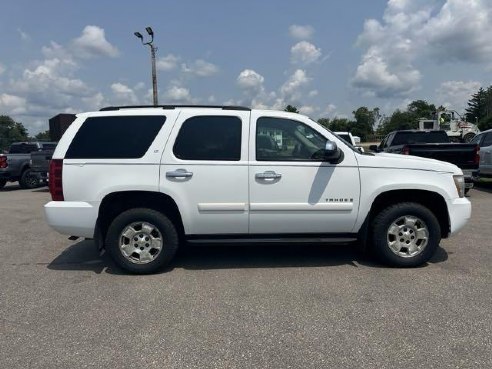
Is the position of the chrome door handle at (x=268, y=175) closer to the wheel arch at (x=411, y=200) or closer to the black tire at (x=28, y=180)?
the wheel arch at (x=411, y=200)

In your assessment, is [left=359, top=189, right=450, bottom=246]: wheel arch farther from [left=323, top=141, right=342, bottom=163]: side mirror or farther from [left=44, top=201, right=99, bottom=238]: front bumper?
[left=44, top=201, right=99, bottom=238]: front bumper

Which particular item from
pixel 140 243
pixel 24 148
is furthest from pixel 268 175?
pixel 24 148

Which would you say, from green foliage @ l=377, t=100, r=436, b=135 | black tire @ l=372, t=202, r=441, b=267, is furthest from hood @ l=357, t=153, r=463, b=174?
green foliage @ l=377, t=100, r=436, b=135

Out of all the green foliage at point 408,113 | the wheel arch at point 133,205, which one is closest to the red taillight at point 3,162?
the wheel arch at point 133,205

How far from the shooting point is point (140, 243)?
5.47 m

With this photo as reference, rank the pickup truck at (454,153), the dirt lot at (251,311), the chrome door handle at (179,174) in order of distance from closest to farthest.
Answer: the dirt lot at (251,311)
the chrome door handle at (179,174)
the pickup truck at (454,153)

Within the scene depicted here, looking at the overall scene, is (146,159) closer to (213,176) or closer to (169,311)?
(213,176)

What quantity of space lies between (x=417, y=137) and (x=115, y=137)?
12.0 metres

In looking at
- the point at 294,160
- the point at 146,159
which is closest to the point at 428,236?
the point at 294,160

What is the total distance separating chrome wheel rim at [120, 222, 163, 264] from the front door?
1163mm

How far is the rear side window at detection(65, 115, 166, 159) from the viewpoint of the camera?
5.39 metres

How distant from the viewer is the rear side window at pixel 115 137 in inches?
212

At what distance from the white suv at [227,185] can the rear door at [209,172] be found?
12mm

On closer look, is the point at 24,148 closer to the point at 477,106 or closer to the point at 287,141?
the point at 287,141
